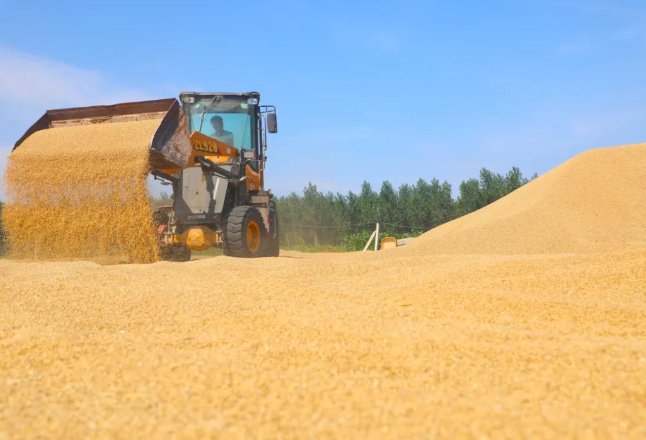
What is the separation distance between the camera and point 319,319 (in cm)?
403

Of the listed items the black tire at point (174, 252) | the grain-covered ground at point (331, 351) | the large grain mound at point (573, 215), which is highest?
the large grain mound at point (573, 215)

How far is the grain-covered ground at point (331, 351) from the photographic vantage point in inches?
83.5

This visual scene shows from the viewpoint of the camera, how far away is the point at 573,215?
14.5 m

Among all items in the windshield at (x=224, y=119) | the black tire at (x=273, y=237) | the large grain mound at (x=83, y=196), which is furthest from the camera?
the black tire at (x=273, y=237)

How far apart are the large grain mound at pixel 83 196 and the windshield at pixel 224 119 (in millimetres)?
1653

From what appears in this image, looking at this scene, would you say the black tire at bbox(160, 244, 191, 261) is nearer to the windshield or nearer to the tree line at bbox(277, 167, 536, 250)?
the windshield

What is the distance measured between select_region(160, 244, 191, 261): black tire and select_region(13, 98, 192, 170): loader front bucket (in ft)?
4.89

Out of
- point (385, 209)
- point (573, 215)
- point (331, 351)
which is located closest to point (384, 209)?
point (385, 209)

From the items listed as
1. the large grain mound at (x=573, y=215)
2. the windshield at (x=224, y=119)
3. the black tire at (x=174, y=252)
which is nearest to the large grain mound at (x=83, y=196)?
the black tire at (x=174, y=252)

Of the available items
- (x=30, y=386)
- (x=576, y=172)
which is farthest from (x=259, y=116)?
(x=576, y=172)

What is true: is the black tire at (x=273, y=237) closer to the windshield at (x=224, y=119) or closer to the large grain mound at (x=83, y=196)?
the windshield at (x=224, y=119)

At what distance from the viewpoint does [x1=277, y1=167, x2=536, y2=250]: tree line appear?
31.8 meters

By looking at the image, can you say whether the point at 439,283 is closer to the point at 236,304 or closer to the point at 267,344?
the point at 236,304

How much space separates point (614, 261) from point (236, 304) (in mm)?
4090
